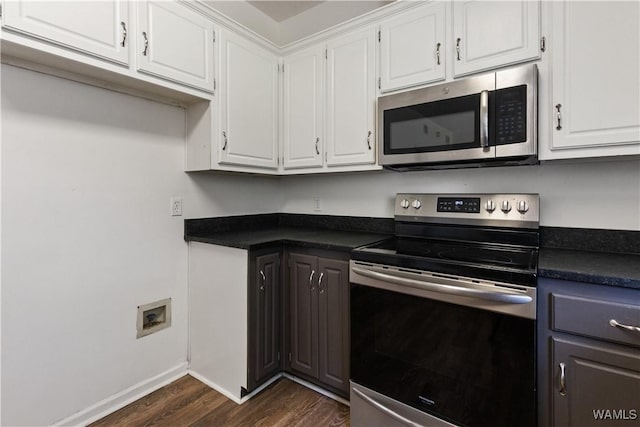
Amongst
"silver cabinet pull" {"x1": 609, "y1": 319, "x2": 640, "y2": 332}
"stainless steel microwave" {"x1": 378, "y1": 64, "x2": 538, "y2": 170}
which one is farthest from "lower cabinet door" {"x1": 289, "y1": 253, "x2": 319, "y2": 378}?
"silver cabinet pull" {"x1": 609, "y1": 319, "x2": 640, "y2": 332}

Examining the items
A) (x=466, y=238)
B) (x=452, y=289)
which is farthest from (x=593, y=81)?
(x=452, y=289)

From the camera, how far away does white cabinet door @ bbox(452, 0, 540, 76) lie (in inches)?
55.0

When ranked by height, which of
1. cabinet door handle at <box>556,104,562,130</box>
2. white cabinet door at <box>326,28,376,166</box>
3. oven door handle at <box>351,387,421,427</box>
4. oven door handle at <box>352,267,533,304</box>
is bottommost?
oven door handle at <box>351,387,421,427</box>

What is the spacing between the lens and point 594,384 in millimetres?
1069

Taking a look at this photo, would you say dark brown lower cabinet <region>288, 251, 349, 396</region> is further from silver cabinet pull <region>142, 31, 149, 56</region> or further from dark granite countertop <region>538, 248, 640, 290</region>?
silver cabinet pull <region>142, 31, 149, 56</region>

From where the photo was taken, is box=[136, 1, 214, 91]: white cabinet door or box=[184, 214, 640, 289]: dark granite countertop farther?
box=[136, 1, 214, 91]: white cabinet door

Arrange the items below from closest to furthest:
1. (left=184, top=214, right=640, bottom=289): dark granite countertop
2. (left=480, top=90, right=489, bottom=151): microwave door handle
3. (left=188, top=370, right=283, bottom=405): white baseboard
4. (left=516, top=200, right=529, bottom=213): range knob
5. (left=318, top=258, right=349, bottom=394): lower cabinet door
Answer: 1. (left=184, top=214, right=640, bottom=289): dark granite countertop
2. (left=480, top=90, right=489, bottom=151): microwave door handle
3. (left=516, top=200, right=529, bottom=213): range knob
4. (left=318, top=258, right=349, bottom=394): lower cabinet door
5. (left=188, top=370, right=283, bottom=405): white baseboard

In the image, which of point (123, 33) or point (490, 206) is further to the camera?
point (490, 206)

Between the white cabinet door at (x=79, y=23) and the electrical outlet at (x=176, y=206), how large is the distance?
84 centimetres

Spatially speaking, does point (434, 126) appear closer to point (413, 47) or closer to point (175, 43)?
point (413, 47)

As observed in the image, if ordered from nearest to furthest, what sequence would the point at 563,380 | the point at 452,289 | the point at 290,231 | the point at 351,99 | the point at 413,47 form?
the point at 563,380 → the point at 452,289 → the point at 413,47 → the point at 351,99 → the point at 290,231

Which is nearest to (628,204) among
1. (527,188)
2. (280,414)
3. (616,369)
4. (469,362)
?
(527,188)

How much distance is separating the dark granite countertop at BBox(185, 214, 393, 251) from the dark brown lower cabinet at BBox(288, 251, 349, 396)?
123mm

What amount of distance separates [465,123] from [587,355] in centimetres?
108
